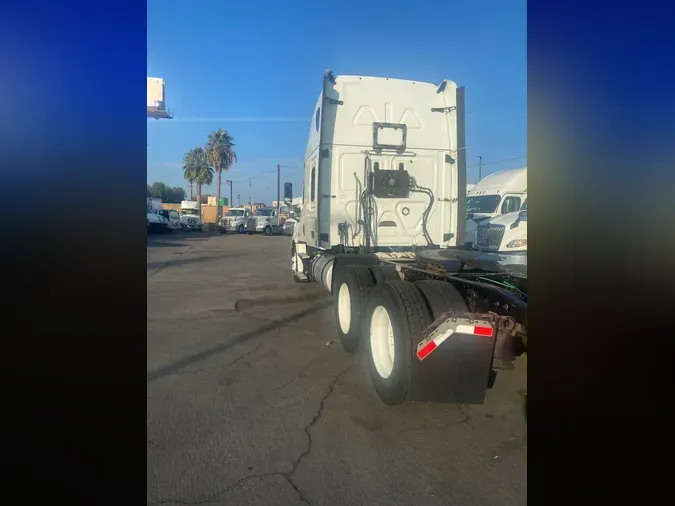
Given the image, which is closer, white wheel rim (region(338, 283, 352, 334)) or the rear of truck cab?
white wheel rim (region(338, 283, 352, 334))

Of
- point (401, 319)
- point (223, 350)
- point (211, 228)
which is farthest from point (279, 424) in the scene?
point (211, 228)

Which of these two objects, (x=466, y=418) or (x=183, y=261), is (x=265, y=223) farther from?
(x=466, y=418)

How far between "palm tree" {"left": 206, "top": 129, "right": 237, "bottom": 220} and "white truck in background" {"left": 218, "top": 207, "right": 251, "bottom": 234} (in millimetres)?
10441

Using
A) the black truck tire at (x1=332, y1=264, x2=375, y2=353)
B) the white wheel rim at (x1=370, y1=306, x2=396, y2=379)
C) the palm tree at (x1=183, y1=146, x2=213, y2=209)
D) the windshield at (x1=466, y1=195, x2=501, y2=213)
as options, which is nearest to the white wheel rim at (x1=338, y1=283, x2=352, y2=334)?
the black truck tire at (x1=332, y1=264, x2=375, y2=353)

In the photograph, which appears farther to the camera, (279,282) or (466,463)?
(279,282)

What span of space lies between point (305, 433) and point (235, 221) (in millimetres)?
34840

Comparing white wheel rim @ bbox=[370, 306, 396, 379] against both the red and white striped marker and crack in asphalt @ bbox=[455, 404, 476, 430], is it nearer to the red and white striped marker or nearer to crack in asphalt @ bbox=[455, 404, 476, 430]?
crack in asphalt @ bbox=[455, 404, 476, 430]

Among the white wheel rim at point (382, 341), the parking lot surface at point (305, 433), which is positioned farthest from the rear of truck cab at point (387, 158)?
the white wheel rim at point (382, 341)

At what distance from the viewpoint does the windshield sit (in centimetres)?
1048

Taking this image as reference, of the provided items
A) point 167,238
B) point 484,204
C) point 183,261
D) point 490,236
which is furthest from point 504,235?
point 167,238

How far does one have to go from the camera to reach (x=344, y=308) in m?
5.67
